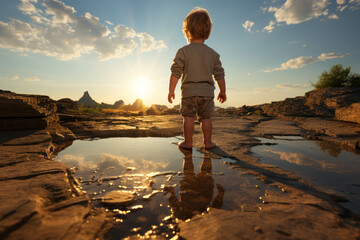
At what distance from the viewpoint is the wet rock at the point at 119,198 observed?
88 cm

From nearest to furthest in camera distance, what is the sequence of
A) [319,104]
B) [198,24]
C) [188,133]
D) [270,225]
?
[270,225] < [188,133] < [198,24] < [319,104]

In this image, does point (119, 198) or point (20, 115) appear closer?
point (119, 198)

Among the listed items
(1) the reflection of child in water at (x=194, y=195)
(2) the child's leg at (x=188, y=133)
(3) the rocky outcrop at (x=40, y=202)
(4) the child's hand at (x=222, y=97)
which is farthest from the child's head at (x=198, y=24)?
(3) the rocky outcrop at (x=40, y=202)

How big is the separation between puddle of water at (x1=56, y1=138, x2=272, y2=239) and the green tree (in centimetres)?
915

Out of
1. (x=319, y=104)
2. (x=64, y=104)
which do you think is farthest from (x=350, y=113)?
(x=64, y=104)

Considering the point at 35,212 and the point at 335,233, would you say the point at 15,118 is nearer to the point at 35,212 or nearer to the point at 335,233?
the point at 35,212

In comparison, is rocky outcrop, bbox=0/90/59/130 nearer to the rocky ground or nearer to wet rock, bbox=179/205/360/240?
the rocky ground

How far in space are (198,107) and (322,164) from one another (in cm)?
137

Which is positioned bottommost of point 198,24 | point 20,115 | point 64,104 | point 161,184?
point 161,184

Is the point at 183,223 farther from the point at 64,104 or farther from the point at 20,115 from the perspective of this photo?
the point at 64,104

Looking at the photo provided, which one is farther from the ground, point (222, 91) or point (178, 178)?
point (222, 91)

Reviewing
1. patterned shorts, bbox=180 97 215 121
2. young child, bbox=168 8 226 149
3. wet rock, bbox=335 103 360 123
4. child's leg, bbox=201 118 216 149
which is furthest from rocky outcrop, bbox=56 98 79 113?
wet rock, bbox=335 103 360 123

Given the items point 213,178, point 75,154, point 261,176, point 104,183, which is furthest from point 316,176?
point 75,154

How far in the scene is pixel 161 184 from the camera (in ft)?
3.66
